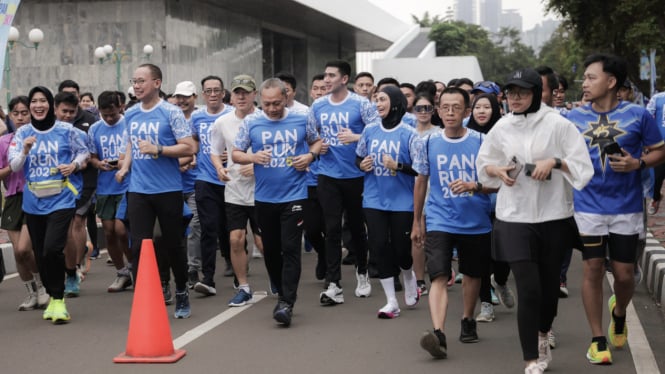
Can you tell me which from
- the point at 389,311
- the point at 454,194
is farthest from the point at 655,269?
the point at 454,194

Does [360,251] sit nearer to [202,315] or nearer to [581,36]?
[202,315]

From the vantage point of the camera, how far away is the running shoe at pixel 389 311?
9.16 metres

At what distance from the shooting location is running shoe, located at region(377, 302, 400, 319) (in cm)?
916

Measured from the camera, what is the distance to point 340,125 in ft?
33.9

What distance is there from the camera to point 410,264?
9.30 meters

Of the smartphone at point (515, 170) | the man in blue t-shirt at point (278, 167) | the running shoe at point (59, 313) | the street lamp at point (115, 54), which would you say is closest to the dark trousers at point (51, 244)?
the running shoe at point (59, 313)

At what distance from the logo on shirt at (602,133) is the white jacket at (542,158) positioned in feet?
2.27

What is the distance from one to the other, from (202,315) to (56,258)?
4.33 ft

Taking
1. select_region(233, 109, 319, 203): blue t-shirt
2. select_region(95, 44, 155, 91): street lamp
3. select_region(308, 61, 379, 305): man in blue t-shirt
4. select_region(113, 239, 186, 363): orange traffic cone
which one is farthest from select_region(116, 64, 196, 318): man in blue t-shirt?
select_region(95, 44, 155, 91): street lamp

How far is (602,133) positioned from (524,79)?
992 millimetres

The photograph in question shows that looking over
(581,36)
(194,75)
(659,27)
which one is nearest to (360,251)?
(659,27)

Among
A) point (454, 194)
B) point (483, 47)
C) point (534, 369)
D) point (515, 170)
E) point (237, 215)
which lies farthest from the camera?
point (483, 47)

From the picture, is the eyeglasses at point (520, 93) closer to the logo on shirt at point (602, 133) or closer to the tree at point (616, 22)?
the logo on shirt at point (602, 133)

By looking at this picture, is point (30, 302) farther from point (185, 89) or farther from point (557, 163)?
point (557, 163)
